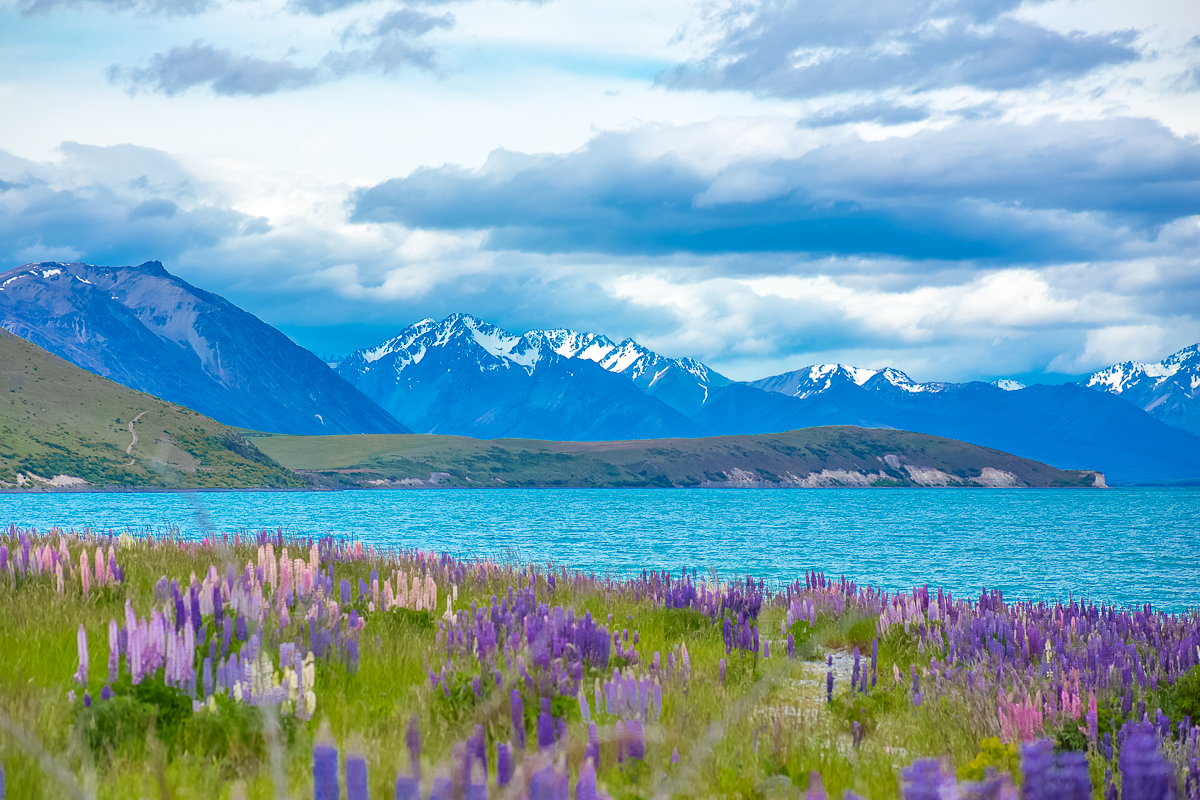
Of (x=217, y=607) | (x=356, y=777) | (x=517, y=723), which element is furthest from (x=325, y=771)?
(x=217, y=607)

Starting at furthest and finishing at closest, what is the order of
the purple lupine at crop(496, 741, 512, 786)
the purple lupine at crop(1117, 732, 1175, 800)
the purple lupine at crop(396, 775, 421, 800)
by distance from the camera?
1. the purple lupine at crop(1117, 732, 1175, 800)
2. the purple lupine at crop(496, 741, 512, 786)
3. the purple lupine at crop(396, 775, 421, 800)

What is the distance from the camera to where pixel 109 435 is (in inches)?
7657

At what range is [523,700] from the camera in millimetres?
5594

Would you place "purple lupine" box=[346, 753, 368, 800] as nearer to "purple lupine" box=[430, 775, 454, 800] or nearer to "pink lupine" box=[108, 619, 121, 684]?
"purple lupine" box=[430, 775, 454, 800]

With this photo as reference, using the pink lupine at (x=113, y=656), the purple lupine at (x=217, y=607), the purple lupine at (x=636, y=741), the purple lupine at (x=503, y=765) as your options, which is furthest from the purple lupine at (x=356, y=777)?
the purple lupine at (x=217, y=607)

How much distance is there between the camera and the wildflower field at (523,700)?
371cm

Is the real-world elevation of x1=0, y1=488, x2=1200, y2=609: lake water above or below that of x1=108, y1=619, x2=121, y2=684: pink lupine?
below

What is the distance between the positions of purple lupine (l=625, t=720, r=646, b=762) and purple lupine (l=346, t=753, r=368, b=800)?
2.08m

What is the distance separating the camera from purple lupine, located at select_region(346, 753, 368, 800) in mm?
2498

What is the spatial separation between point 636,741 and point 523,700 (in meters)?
1.40

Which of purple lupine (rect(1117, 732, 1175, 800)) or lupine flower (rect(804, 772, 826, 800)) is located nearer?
lupine flower (rect(804, 772, 826, 800))

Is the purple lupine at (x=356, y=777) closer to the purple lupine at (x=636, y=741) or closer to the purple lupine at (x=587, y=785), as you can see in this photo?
the purple lupine at (x=587, y=785)

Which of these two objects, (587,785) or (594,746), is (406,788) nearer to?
(587,785)

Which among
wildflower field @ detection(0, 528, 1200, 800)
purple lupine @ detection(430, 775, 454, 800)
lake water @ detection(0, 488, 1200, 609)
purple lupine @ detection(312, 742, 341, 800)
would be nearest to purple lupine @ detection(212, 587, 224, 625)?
wildflower field @ detection(0, 528, 1200, 800)
